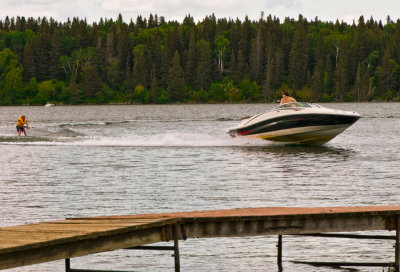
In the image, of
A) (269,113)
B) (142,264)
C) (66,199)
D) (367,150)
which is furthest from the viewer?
(367,150)

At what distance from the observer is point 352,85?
19812 centimetres

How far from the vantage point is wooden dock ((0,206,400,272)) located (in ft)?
33.6

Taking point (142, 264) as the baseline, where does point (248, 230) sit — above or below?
above

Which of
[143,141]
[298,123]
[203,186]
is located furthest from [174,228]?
[143,141]

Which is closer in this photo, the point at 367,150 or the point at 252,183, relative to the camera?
the point at 252,183

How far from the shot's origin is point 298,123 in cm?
3531

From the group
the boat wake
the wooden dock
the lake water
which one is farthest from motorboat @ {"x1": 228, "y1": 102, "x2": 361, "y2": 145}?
the wooden dock

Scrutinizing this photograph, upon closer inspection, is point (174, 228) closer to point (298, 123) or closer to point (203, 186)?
point (203, 186)

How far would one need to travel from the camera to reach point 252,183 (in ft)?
83.7

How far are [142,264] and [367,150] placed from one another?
29292mm

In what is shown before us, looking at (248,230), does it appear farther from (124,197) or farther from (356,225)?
(124,197)

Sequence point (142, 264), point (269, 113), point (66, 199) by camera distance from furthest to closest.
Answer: point (269, 113), point (66, 199), point (142, 264)

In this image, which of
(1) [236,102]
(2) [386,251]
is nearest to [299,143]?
(2) [386,251]

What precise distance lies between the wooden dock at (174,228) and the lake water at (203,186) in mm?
1506
